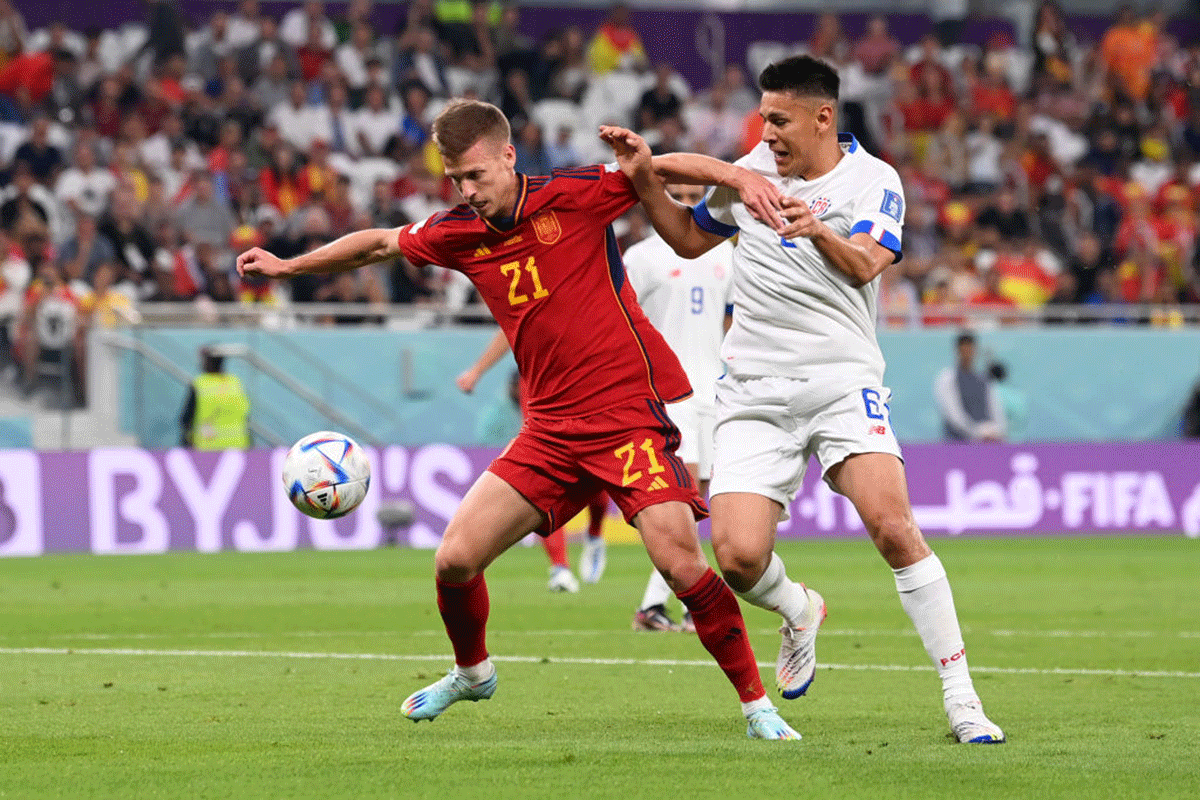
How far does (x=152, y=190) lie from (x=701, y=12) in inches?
390

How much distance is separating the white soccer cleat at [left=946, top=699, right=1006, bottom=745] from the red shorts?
3.65 ft

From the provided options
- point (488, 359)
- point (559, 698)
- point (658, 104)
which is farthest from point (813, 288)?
point (658, 104)

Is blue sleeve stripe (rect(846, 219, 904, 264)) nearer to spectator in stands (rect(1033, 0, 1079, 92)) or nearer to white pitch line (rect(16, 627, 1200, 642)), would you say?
white pitch line (rect(16, 627, 1200, 642))

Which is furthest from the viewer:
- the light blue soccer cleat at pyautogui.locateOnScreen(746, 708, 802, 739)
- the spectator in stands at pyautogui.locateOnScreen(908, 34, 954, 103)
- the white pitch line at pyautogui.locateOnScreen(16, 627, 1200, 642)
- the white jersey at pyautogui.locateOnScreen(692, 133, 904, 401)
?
the spectator in stands at pyautogui.locateOnScreen(908, 34, 954, 103)

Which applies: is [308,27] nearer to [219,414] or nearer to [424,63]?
[424,63]

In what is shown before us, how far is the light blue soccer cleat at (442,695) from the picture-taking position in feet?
22.2

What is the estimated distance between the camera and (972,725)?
6207mm

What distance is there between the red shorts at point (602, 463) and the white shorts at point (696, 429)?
399 cm

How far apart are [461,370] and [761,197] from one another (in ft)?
44.7

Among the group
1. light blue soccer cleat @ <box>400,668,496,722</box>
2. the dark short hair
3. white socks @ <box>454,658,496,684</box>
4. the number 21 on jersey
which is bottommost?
light blue soccer cleat @ <box>400,668,496,722</box>

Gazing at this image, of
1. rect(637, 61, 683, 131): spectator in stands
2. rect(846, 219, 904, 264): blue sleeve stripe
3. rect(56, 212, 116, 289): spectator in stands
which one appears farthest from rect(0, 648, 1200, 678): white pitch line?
rect(637, 61, 683, 131): spectator in stands

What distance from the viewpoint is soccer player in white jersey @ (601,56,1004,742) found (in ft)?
20.9

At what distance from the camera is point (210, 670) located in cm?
859

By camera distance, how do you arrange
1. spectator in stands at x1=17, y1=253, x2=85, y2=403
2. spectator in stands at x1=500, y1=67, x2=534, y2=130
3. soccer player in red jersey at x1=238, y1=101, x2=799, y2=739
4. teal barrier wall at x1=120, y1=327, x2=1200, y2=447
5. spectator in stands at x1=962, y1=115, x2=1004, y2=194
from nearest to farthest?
soccer player in red jersey at x1=238, y1=101, x2=799, y2=739 → spectator in stands at x1=17, y1=253, x2=85, y2=403 → teal barrier wall at x1=120, y1=327, x2=1200, y2=447 → spectator in stands at x1=500, y1=67, x2=534, y2=130 → spectator in stands at x1=962, y1=115, x2=1004, y2=194
